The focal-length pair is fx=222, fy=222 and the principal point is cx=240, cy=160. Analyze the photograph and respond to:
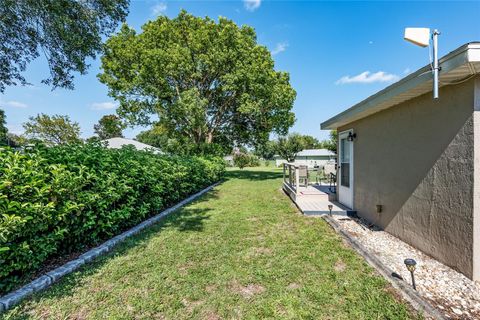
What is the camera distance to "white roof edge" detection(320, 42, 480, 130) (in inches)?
94.8

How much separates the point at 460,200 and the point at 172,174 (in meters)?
6.21

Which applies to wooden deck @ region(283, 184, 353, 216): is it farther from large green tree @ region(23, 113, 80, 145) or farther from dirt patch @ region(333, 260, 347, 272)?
large green tree @ region(23, 113, 80, 145)

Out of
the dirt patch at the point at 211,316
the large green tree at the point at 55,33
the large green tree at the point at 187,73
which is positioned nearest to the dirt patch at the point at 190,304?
the dirt patch at the point at 211,316

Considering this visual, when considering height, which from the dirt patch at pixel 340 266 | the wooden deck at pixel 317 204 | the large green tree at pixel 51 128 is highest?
the large green tree at pixel 51 128

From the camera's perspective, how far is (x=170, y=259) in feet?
11.9

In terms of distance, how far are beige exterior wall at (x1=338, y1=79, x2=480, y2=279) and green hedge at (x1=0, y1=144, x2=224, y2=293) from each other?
5251 mm

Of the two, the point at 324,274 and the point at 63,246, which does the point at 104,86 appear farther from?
the point at 324,274

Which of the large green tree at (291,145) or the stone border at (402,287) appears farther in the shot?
the large green tree at (291,145)

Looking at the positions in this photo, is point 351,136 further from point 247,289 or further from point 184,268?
point 184,268

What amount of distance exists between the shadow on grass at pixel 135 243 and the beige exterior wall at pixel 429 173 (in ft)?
13.7

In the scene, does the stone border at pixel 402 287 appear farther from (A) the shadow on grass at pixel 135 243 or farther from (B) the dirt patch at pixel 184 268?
(A) the shadow on grass at pixel 135 243

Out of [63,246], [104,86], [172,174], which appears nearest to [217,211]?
[172,174]

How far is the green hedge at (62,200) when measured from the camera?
8.11ft

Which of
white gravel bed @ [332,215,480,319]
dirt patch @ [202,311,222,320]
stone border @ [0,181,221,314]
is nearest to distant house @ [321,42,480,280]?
white gravel bed @ [332,215,480,319]
